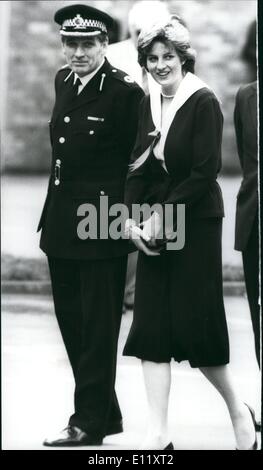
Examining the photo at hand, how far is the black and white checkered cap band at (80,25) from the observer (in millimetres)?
5406

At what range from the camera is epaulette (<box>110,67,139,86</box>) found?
538 cm

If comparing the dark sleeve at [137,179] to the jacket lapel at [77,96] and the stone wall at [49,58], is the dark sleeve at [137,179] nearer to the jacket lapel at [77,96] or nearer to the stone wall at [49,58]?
the jacket lapel at [77,96]

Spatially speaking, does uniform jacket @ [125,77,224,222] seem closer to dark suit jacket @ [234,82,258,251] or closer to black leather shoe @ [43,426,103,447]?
dark suit jacket @ [234,82,258,251]

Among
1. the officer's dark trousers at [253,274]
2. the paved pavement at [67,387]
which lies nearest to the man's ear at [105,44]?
the officer's dark trousers at [253,274]

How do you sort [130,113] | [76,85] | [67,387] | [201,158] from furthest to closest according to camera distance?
[67,387]
[76,85]
[130,113]
[201,158]

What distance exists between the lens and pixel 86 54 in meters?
Result: 5.42

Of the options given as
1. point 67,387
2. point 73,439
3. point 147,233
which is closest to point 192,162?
point 147,233

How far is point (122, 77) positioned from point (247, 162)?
0.81 metres

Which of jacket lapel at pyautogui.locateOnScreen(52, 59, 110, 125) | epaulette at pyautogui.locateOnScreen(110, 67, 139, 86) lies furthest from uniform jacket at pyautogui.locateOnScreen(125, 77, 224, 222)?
jacket lapel at pyautogui.locateOnScreen(52, 59, 110, 125)

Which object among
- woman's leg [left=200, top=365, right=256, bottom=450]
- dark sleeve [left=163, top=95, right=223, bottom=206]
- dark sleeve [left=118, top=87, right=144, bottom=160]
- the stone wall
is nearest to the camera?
dark sleeve [left=163, top=95, right=223, bottom=206]

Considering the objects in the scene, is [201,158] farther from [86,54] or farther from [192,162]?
[86,54]

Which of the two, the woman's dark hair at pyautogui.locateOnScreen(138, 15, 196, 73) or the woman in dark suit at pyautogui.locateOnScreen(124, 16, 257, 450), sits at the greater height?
the woman's dark hair at pyautogui.locateOnScreen(138, 15, 196, 73)

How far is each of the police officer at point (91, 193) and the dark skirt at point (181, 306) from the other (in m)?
0.24
